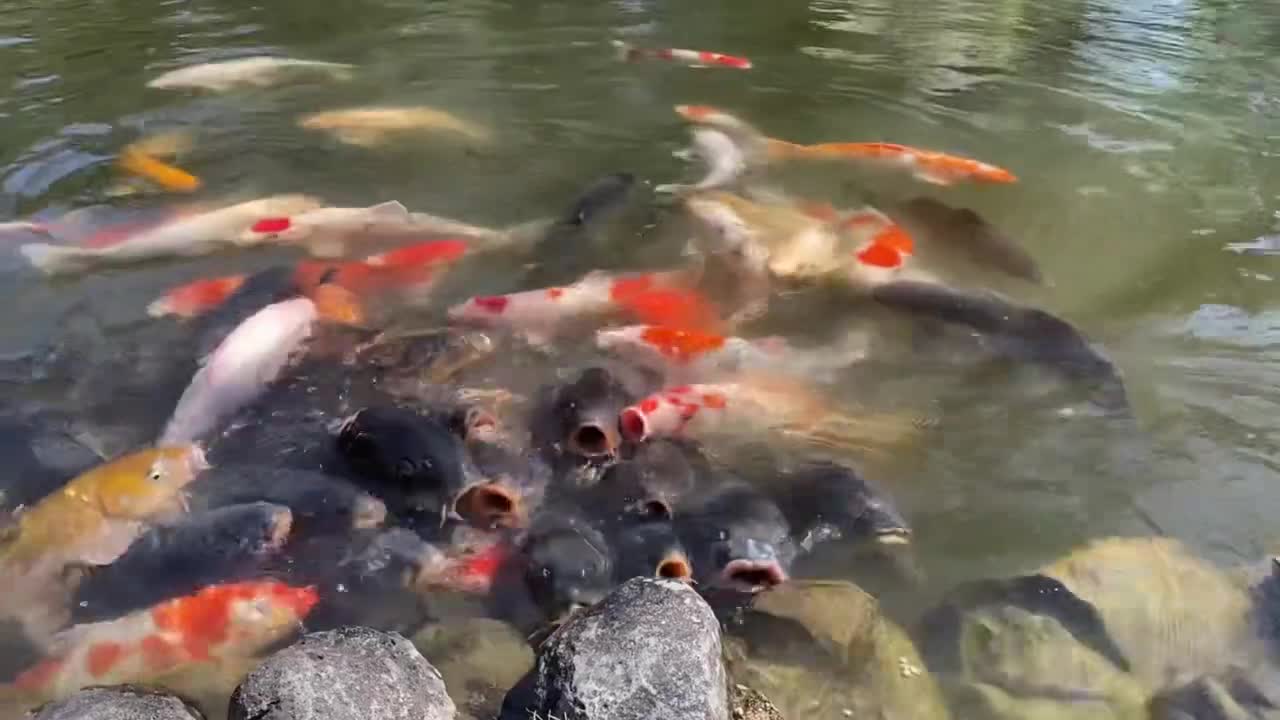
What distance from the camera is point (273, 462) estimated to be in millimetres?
4504

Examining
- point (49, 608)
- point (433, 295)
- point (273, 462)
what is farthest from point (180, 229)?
point (49, 608)

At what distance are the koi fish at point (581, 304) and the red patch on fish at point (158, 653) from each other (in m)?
2.36

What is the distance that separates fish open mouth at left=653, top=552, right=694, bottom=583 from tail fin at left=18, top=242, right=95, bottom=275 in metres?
4.05

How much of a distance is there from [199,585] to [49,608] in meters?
0.52

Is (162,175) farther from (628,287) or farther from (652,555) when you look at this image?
(652,555)

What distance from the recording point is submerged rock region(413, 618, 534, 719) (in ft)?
11.2

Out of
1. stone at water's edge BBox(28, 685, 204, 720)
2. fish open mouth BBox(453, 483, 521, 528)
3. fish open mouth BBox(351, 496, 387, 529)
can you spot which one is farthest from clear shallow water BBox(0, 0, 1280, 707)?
stone at water's edge BBox(28, 685, 204, 720)

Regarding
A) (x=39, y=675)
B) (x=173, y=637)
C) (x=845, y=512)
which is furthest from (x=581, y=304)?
(x=39, y=675)

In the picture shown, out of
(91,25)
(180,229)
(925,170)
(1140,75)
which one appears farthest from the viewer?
(91,25)

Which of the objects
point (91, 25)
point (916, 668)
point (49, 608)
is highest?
point (91, 25)

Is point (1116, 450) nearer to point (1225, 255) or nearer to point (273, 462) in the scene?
point (1225, 255)

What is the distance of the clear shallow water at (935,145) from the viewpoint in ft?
15.1

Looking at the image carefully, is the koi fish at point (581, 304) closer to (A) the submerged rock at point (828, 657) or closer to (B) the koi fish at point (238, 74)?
(A) the submerged rock at point (828, 657)

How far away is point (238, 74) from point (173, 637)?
254 inches
